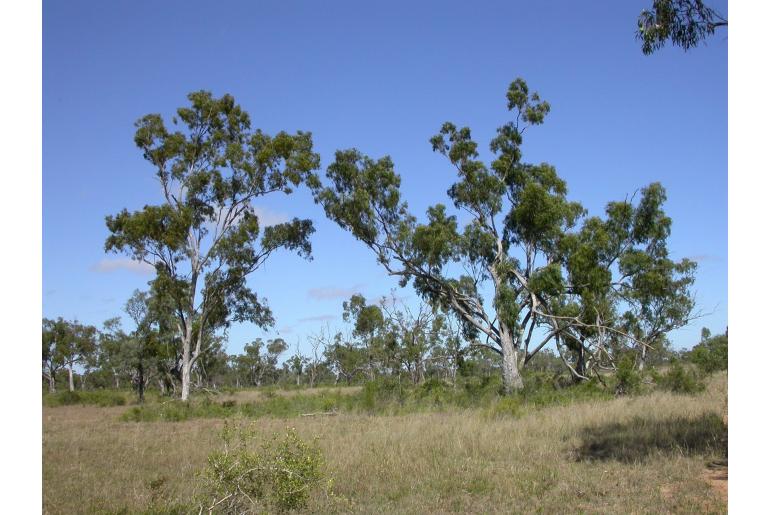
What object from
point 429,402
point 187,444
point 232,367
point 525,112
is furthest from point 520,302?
point 232,367

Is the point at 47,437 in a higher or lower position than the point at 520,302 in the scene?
lower

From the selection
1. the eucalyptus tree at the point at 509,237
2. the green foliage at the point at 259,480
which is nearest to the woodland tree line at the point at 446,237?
the eucalyptus tree at the point at 509,237

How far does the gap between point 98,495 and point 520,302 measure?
60.0 ft

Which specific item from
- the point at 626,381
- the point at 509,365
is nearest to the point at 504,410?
the point at 626,381

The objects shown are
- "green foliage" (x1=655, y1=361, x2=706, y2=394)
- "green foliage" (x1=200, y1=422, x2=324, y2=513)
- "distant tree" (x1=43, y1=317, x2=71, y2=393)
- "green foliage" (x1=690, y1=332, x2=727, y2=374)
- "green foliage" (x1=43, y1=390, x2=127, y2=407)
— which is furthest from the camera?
"distant tree" (x1=43, y1=317, x2=71, y2=393)

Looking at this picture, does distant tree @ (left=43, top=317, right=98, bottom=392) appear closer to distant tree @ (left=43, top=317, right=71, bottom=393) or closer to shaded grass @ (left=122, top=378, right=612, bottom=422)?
distant tree @ (left=43, top=317, right=71, bottom=393)

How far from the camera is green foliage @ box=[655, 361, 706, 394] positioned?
63.4 feet

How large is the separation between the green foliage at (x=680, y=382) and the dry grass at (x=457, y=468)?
575 centimetres

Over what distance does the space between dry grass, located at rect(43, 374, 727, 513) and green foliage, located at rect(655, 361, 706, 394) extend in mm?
5753

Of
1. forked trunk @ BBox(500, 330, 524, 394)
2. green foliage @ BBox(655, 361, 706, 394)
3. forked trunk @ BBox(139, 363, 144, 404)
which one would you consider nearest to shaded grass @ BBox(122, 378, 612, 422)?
forked trunk @ BBox(500, 330, 524, 394)

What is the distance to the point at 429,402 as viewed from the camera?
2048 cm

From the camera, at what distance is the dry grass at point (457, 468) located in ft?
22.6

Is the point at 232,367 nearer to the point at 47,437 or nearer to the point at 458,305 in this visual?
the point at 458,305

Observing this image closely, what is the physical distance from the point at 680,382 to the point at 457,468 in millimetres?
14431
